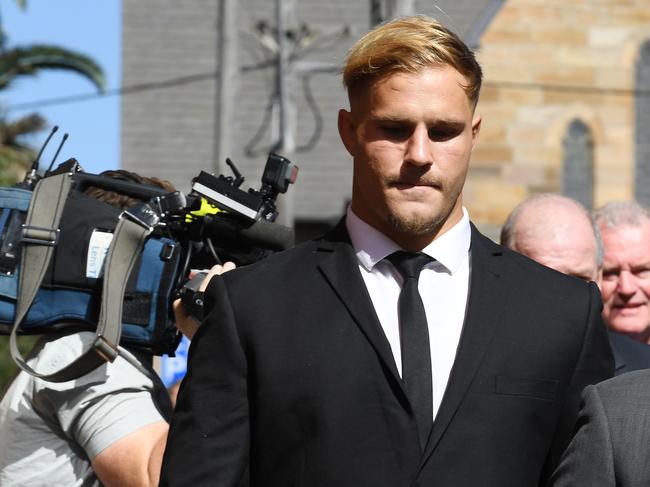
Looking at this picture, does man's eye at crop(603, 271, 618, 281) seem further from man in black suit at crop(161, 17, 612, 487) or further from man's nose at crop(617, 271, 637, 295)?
man in black suit at crop(161, 17, 612, 487)

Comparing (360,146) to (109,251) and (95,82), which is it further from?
(95,82)

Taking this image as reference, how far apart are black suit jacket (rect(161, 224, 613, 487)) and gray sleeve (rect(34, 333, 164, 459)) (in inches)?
19.3

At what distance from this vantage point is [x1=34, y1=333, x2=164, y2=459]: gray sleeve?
3.99 meters

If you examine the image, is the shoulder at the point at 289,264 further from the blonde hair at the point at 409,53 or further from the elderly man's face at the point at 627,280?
the elderly man's face at the point at 627,280

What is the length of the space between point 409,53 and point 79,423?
1341mm

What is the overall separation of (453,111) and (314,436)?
0.78 metres

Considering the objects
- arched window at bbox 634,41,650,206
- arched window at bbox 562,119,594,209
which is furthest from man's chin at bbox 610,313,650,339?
arched window at bbox 634,41,650,206

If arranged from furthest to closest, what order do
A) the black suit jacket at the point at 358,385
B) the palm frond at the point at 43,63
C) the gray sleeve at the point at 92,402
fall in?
the palm frond at the point at 43,63 → the gray sleeve at the point at 92,402 → the black suit jacket at the point at 358,385

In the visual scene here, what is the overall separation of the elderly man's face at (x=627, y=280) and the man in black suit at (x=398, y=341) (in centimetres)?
250

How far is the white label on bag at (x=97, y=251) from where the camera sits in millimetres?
4039

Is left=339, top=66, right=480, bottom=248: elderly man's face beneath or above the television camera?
above

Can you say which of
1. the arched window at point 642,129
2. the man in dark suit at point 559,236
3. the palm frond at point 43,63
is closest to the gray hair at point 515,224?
the man in dark suit at point 559,236

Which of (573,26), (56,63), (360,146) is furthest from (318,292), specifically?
(56,63)

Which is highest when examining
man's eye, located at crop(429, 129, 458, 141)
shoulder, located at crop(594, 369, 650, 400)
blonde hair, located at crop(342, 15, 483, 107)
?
blonde hair, located at crop(342, 15, 483, 107)
